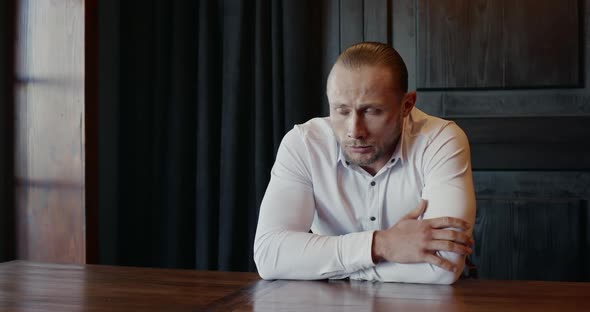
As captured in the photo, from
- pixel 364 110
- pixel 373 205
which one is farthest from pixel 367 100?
pixel 373 205

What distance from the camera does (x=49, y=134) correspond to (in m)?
2.82

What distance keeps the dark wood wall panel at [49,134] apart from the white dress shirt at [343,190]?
1161 millimetres

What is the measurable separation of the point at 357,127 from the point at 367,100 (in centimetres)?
7

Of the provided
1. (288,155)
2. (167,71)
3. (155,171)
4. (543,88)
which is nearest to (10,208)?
(155,171)

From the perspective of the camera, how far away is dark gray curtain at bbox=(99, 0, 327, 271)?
2975mm

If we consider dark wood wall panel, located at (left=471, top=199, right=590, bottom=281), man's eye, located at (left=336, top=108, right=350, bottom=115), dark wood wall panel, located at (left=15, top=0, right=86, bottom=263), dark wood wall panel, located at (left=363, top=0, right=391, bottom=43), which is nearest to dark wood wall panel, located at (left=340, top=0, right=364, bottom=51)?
dark wood wall panel, located at (left=363, top=0, right=391, bottom=43)

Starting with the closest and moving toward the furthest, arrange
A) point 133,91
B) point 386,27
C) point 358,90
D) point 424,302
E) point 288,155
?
point 424,302
point 358,90
point 288,155
point 386,27
point 133,91

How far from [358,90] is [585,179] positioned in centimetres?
138

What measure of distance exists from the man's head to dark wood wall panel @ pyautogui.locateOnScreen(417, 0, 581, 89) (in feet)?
3.35

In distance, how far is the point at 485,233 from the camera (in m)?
2.83

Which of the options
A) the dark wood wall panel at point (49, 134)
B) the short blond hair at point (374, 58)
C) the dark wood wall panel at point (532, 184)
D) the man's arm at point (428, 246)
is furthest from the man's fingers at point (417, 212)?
the dark wood wall panel at point (49, 134)

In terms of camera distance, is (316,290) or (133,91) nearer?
(316,290)

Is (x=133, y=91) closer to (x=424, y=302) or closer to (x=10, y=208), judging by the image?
(x=10, y=208)

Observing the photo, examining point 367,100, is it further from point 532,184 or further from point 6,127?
point 6,127
